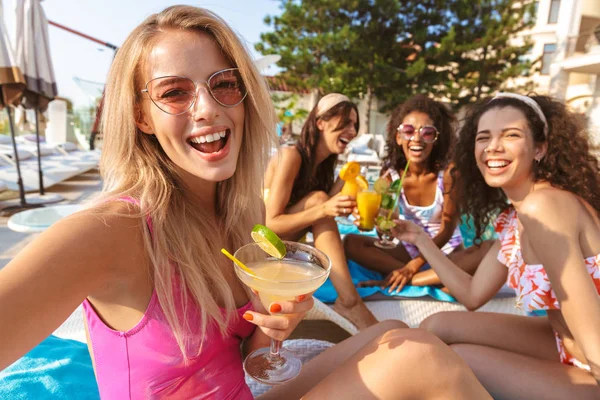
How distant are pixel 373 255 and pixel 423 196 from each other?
793 mm

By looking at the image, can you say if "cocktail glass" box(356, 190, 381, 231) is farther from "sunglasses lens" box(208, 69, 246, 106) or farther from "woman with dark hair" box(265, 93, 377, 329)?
"sunglasses lens" box(208, 69, 246, 106)

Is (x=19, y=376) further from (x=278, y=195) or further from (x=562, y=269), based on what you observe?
(x=562, y=269)

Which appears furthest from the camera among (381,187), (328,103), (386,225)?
(328,103)

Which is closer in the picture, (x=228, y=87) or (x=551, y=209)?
(x=228, y=87)

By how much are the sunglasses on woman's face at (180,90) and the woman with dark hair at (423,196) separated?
2287 mm

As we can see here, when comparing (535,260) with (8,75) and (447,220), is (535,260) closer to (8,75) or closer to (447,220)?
(447,220)

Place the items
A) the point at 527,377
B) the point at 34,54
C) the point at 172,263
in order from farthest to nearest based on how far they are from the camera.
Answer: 1. the point at 34,54
2. the point at 527,377
3. the point at 172,263

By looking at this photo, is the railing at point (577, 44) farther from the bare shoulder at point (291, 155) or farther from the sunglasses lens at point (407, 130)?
the bare shoulder at point (291, 155)

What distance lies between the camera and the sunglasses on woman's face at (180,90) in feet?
4.07

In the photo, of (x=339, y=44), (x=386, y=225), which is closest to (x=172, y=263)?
(x=386, y=225)

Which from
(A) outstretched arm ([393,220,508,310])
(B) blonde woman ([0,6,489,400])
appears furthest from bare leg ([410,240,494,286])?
(B) blonde woman ([0,6,489,400])

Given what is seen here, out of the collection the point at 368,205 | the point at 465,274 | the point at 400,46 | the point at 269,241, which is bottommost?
the point at 465,274

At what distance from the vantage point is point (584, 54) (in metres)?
15.3

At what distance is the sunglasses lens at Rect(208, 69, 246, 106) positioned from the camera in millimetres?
1308
